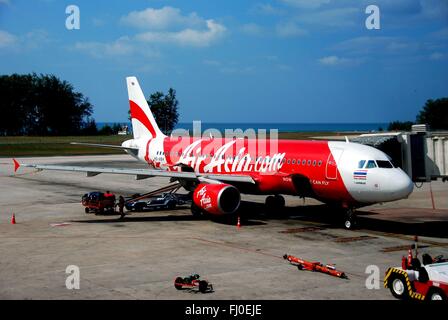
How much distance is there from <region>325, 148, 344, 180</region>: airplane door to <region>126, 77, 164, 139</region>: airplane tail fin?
1746 centimetres

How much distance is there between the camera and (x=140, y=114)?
1778 inches

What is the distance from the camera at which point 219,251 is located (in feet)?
80.4

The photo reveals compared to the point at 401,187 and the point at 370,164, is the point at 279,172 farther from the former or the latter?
the point at 401,187

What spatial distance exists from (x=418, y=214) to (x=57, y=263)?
21.6 metres

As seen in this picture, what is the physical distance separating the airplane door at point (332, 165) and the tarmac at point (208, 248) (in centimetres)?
265

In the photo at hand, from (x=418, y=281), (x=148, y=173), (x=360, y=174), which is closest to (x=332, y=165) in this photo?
(x=360, y=174)

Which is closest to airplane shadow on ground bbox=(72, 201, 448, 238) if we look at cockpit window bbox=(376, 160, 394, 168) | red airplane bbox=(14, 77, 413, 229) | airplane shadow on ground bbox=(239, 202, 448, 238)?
airplane shadow on ground bbox=(239, 202, 448, 238)

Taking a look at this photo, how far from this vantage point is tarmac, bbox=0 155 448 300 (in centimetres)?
1883

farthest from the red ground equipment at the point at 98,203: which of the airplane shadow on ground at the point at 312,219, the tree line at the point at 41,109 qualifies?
the tree line at the point at 41,109

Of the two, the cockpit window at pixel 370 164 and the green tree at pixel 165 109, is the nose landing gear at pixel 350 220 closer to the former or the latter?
the cockpit window at pixel 370 164

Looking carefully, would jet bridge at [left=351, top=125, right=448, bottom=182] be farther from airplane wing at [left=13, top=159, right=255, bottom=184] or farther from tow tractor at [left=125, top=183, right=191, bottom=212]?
tow tractor at [left=125, top=183, right=191, bottom=212]

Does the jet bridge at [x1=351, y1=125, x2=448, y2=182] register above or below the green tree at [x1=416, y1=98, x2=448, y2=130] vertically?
below

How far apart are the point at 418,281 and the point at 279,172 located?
1546 cm
